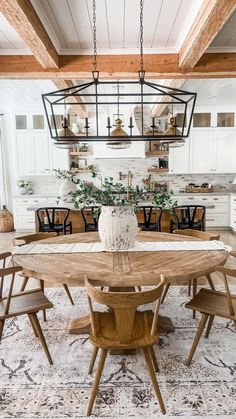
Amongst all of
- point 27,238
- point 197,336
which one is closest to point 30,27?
point 27,238

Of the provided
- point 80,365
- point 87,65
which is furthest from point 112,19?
point 80,365

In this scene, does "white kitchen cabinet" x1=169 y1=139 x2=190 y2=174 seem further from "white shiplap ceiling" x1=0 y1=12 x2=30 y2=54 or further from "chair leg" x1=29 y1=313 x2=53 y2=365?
"chair leg" x1=29 y1=313 x2=53 y2=365

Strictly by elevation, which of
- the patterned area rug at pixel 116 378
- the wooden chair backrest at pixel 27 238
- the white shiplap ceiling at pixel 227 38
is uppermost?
the white shiplap ceiling at pixel 227 38

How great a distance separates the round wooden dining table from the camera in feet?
6.42

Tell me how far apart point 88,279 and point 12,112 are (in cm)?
613

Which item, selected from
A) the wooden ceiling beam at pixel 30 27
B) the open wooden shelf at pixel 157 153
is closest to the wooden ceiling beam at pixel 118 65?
the wooden ceiling beam at pixel 30 27

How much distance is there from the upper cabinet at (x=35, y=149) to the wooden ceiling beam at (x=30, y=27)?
3839 millimetres

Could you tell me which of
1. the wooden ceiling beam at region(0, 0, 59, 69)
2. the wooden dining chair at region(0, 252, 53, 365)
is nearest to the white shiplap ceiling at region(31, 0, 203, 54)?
the wooden ceiling beam at region(0, 0, 59, 69)

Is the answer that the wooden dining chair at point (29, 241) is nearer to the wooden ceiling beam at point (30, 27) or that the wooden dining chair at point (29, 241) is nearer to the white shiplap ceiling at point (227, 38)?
the wooden ceiling beam at point (30, 27)

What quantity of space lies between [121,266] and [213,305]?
73 cm

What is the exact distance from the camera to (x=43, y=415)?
1.84 metres

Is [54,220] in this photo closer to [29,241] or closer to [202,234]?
[29,241]

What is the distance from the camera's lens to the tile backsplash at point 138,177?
751 cm

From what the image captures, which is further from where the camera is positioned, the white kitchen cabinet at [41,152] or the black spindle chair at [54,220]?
the white kitchen cabinet at [41,152]
